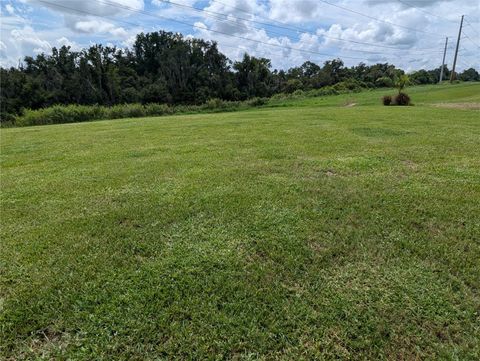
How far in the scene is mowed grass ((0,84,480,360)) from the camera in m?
2.02

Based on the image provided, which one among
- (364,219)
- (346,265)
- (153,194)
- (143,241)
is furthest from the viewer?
(153,194)

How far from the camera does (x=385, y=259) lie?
2727 mm

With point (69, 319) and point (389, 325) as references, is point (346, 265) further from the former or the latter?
point (69, 319)

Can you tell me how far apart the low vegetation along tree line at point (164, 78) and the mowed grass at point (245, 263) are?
3061cm

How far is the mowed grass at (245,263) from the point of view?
6.62 ft

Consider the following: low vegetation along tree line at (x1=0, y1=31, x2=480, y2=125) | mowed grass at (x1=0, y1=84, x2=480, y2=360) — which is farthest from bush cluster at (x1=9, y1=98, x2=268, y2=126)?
mowed grass at (x1=0, y1=84, x2=480, y2=360)

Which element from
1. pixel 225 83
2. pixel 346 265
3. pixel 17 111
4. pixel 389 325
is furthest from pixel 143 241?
pixel 225 83

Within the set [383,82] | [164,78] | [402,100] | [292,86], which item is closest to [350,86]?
[383,82]

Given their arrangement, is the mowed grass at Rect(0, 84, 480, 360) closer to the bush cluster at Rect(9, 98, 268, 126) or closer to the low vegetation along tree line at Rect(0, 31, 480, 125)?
the bush cluster at Rect(9, 98, 268, 126)

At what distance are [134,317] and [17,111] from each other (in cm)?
4743

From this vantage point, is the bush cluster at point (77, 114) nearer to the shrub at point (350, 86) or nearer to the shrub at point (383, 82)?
the shrub at point (350, 86)

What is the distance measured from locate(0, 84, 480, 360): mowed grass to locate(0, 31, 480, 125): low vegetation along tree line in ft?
100

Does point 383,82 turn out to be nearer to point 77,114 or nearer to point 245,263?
point 77,114

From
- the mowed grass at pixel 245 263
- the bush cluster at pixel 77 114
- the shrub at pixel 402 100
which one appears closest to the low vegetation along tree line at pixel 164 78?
the bush cluster at pixel 77 114
